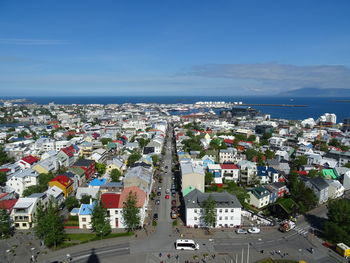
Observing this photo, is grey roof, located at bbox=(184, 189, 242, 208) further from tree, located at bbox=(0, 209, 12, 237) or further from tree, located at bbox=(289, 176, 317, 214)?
tree, located at bbox=(0, 209, 12, 237)

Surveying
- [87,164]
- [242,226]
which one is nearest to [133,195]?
[242,226]

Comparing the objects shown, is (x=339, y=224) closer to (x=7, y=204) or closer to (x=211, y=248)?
(x=211, y=248)

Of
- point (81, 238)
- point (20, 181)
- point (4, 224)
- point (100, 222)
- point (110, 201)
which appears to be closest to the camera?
point (100, 222)

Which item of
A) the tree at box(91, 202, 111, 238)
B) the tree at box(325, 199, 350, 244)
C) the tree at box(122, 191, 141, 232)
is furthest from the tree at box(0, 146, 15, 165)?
the tree at box(325, 199, 350, 244)

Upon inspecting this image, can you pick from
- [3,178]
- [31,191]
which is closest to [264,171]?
[31,191]

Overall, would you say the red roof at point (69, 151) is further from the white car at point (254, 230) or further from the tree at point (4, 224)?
the white car at point (254, 230)
